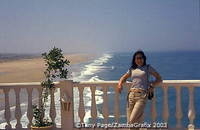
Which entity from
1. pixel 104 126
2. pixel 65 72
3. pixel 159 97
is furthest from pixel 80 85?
pixel 159 97

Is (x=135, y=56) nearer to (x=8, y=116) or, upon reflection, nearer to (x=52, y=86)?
(x=52, y=86)

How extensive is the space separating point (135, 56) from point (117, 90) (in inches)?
25.8

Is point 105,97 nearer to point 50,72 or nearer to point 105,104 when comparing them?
point 105,104

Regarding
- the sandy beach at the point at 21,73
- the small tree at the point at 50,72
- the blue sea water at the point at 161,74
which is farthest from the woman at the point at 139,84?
the sandy beach at the point at 21,73

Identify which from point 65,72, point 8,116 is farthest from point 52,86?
point 8,116

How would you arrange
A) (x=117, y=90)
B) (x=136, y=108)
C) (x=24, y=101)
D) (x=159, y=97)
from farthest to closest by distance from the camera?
1. (x=159, y=97)
2. (x=24, y=101)
3. (x=117, y=90)
4. (x=136, y=108)

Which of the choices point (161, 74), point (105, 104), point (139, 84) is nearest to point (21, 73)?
point (161, 74)

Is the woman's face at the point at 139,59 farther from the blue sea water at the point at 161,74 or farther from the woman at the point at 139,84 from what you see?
the blue sea water at the point at 161,74

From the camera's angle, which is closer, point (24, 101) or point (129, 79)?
point (129, 79)

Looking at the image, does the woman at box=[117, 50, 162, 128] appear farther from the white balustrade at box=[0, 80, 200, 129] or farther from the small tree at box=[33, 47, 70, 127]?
the small tree at box=[33, 47, 70, 127]

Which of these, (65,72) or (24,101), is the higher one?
(65,72)

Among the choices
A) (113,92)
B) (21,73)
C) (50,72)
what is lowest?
(113,92)

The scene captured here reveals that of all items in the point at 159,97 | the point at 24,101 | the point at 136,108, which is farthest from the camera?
the point at 159,97

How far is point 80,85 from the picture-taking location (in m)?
6.20
